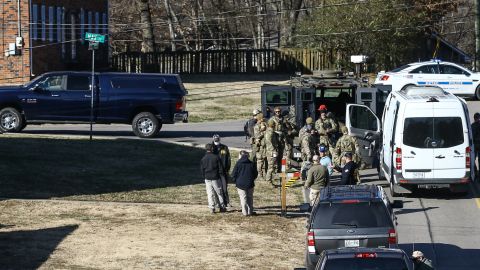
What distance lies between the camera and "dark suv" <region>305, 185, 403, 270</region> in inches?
634

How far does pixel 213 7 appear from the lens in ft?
229

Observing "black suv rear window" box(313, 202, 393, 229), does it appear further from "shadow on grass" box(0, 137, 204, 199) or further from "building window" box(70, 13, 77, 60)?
"building window" box(70, 13, 77, 60)

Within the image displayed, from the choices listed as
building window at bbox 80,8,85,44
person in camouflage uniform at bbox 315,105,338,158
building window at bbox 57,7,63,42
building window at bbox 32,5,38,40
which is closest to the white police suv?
person in camouflage uniform at bbox 315,105,338,158

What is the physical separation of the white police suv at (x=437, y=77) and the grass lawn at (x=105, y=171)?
1237cm

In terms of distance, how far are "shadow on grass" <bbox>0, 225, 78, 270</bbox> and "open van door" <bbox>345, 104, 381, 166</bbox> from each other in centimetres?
986

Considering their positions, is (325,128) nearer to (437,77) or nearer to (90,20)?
(437,77)

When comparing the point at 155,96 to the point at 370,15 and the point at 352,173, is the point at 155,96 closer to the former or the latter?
the point at 352,173

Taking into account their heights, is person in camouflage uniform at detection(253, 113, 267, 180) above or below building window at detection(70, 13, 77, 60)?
below

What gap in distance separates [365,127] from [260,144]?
3264 mm

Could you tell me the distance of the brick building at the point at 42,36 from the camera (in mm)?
47625

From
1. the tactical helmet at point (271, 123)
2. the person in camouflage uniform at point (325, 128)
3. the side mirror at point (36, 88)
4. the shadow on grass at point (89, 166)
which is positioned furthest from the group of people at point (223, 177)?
the side mirror at point (36, 88)

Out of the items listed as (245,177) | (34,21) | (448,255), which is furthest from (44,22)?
(448,255)

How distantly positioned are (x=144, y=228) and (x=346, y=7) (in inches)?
1316

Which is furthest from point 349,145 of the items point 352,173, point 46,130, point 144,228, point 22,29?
point 22,29
